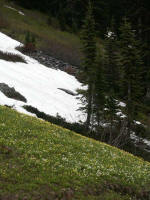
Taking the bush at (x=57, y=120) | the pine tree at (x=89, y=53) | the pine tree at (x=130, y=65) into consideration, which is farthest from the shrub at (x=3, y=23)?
the bush at (x=57, y=120)

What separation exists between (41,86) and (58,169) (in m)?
26.8

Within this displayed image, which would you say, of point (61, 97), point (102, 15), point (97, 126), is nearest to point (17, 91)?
point (61, 97)

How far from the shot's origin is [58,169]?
41.2ft

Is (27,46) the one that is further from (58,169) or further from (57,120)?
(58,169)

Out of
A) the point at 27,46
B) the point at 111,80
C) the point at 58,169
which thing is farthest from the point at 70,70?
the point at 58,169

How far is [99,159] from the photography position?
51.2ft

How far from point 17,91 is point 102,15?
6030 cm

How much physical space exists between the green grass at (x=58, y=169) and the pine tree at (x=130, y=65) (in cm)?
1701

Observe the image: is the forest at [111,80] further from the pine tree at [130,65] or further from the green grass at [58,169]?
the green grass at [58,169]

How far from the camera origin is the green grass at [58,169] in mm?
10992

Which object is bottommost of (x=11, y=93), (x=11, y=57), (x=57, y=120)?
Answer: (x=57, y=120)

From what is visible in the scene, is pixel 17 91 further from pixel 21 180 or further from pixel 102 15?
pixel 102 15

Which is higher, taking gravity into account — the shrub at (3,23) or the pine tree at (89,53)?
the shrub at (3,23)

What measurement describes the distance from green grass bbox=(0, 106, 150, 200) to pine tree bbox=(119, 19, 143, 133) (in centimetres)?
1701
